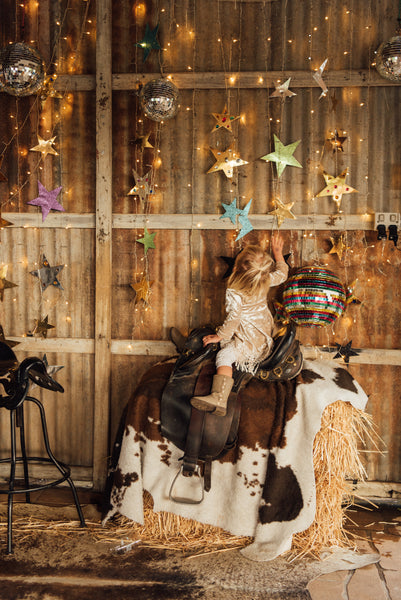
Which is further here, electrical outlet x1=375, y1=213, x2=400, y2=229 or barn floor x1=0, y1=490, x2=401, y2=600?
electrical outlet x1=375, y1=213, x2=400, y2=229

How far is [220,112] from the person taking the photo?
12.5 ft

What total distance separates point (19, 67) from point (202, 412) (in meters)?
2.71

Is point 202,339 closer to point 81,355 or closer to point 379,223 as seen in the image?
point 81,355

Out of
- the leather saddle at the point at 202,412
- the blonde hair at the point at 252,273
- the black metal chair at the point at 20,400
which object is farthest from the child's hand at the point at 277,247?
the black metal chair at the point at 20,400

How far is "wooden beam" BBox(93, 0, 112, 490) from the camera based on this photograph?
378 cm

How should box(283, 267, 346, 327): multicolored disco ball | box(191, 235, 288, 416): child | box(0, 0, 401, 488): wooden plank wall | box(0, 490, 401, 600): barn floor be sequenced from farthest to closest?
box(0, 0, 401, 488): wooden plank wall → box(283, 267, 346, 327): multicolored disco ball → box(191, 235, 288, 416): child → box(0, 490, 401, 600): barn floor

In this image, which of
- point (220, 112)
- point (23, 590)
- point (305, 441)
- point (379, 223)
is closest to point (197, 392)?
point (305, 441)

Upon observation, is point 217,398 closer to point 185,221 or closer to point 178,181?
point 185,221

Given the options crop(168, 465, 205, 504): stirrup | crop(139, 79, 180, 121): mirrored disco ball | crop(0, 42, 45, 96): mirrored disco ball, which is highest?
crop(0, 42, 45, 96): mirrored disco ball

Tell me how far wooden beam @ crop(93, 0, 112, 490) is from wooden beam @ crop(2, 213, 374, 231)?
140mm

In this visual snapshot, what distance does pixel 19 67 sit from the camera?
3354mm

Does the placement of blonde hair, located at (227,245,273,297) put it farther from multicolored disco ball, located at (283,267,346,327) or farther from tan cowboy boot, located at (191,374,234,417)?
tan cowboy boot, located at (191,374,234,417)

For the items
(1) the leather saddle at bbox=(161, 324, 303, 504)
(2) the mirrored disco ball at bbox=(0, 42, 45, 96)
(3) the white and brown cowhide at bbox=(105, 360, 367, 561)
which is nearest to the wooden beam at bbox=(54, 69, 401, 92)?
(2) the mirrored disco ball at bbox=(0, 42, 45, 96)

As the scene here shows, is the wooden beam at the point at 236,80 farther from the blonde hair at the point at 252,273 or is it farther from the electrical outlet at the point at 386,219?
the blonde hair at the point at 252,273
